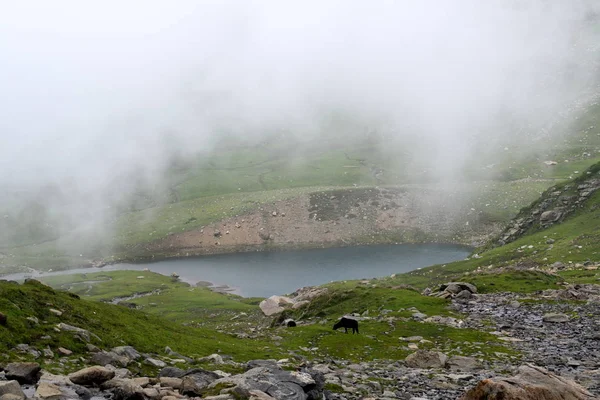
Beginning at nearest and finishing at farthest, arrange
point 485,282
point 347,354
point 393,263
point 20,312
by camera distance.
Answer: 1. point 20,312
2. point 347,354
3. point 485,282
4. point 393,263

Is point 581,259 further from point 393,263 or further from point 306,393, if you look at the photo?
point 393,263

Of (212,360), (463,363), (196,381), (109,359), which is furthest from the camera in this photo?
(463,363)

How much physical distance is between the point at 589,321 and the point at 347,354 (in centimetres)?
1851

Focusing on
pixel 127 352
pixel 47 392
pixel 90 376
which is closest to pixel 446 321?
pixel 127 352

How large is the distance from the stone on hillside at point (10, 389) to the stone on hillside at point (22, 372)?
2.06 metres

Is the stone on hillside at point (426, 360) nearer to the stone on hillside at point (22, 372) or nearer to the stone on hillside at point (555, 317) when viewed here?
the stone on hillside at point (555, 317)

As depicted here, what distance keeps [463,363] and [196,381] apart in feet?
53.5

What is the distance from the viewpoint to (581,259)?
246 feet

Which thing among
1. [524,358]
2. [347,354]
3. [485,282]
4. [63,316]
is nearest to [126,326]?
[63,316]

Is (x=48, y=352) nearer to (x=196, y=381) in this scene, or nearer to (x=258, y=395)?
(x=196, y=381)

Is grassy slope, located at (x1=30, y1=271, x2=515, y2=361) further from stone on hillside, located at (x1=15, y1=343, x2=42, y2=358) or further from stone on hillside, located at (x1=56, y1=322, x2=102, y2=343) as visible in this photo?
stone on hillside, located at (x1=15, y1=343, x2=42, y2=358)

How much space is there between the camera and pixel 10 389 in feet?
44.0

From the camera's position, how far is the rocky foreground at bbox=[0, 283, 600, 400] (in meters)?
16.0

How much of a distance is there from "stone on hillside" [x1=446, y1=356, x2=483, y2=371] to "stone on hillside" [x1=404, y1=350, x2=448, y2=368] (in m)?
0.40
